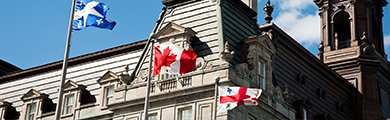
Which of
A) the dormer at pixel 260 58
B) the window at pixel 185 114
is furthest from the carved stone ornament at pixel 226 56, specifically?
the window at pixel 185 114

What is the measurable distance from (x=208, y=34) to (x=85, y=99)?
10.1 meters

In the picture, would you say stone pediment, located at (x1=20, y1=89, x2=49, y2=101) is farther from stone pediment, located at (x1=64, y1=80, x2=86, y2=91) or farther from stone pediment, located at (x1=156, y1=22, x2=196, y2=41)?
stone pediment, located at (x1=156, y1=22, x2=196, y2=41)

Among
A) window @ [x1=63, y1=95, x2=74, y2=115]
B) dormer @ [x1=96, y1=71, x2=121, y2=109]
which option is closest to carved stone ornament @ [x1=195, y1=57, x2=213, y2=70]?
dormer @ [x1=96, y1=71, x2=121, y2=109]

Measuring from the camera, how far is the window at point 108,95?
4919 cm

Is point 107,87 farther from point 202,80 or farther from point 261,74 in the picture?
point 261,74

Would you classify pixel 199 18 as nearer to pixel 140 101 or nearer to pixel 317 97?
pixel 140 101

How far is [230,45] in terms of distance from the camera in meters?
46.0

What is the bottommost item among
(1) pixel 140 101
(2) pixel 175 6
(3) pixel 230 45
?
(1) pixel 140 101

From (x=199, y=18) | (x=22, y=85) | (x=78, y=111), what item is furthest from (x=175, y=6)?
(x=22, y=85)

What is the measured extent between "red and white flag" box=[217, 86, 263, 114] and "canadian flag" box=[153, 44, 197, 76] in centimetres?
268

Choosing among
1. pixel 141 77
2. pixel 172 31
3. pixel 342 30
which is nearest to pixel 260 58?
pixel 172 31

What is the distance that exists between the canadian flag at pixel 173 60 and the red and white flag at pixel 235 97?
8.79ft

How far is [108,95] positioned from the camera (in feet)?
163

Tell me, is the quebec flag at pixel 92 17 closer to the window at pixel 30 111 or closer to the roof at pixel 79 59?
the roof at pixel 79 59
